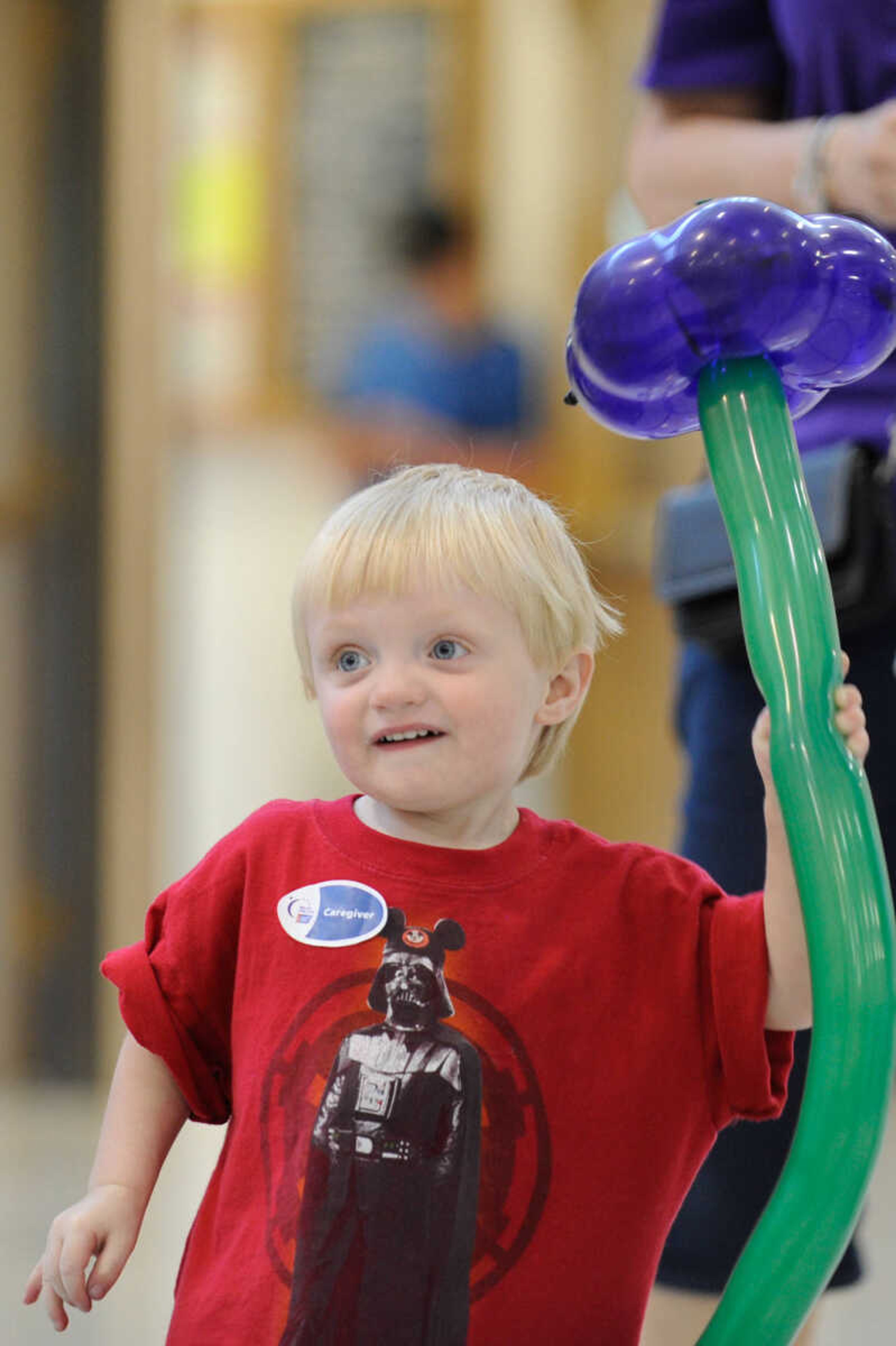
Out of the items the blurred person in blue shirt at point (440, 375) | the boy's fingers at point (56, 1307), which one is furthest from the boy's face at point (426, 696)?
the blurred person in blue shirt at point (440, 375)

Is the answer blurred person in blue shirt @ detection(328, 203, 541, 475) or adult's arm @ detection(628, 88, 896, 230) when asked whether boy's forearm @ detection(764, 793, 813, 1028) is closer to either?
adult's arm @ detection(628, 88, 896, 230)

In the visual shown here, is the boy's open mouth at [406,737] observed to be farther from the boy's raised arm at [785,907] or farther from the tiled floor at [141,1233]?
the tiled floor at [141,1233]

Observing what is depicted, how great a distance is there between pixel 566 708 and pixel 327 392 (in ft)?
10.7

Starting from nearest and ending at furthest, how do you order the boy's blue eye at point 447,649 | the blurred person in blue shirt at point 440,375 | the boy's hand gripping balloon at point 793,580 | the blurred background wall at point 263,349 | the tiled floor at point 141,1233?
the boy's hand gripping balloon at point 793,580 < the boy's blue eye at point 447,649 < the tiled floor at point 141,1233 < the blurred background wall at point 263,349 < the blurred person in blue shirt at point 440,375

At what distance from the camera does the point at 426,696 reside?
90cm

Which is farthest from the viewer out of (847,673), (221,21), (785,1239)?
(221,21)

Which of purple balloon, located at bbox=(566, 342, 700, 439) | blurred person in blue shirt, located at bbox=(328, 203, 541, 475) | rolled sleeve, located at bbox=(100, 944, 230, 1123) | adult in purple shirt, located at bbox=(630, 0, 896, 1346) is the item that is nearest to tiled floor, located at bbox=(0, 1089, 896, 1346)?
adult in purple shirt, located at bbox=(630, 0, 896, 1346)

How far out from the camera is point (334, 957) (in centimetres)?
90

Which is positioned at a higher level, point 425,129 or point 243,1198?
point 425,129

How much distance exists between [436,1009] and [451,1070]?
0.10ft

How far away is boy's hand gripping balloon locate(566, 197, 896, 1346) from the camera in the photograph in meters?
0.81

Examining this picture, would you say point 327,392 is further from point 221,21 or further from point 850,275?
point 850,275

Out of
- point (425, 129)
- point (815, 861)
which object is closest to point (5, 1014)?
point (815, 861)

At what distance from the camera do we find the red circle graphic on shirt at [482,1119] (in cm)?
85
